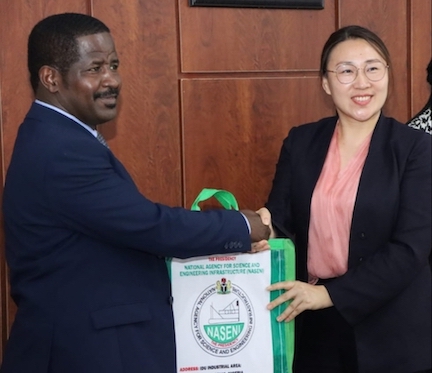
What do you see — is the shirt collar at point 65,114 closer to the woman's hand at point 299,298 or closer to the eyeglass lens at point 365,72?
the woman's hand at point 299,298

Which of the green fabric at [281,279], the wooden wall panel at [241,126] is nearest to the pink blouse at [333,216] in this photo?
the green fabric at [281,279]

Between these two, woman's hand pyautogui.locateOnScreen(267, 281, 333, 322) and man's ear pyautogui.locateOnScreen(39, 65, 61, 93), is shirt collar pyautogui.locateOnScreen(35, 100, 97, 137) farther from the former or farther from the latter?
woman's hand pyautogui.locateOnScreen(267, 281, 333, 322)

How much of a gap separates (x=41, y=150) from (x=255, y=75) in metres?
1.12

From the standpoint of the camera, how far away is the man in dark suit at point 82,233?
1.74 metres

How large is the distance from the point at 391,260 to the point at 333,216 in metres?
0.21

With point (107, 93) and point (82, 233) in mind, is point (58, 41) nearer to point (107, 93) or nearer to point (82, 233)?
point (107, 93)

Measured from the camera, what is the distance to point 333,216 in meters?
2.09

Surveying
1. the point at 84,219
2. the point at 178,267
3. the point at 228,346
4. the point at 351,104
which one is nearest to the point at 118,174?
the point at 84,219

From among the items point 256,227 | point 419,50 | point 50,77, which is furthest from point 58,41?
point 419,50

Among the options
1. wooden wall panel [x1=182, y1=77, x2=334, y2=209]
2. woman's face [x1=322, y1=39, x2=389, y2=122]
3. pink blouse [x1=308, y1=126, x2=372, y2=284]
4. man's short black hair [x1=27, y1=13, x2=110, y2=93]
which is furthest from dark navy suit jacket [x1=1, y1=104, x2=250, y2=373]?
wooden wall panel [x1=182, y1=77, x2=334, y2=209]

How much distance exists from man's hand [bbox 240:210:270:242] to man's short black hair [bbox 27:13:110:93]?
22.6 inches

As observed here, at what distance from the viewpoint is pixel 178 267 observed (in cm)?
200

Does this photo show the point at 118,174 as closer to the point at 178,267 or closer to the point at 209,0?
the point at 178,267

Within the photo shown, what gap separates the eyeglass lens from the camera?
213 centimetres
